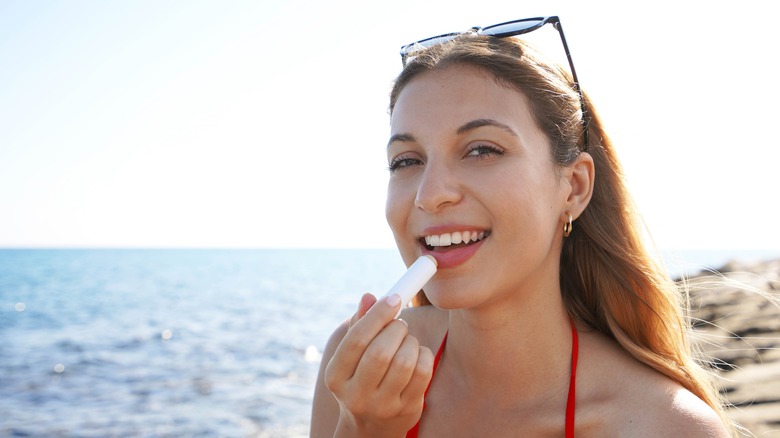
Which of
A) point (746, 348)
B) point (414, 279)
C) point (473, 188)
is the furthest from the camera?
point (746, 348)

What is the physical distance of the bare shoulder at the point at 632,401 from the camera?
2312 mm

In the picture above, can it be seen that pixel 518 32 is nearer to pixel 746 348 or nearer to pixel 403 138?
pixel 403 138

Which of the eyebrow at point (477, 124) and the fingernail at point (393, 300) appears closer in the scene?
the fingernail at point (393, 300)

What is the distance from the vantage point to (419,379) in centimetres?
221

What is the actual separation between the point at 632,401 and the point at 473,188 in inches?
40.4

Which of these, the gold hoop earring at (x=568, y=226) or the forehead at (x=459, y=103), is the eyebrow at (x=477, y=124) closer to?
the forehead at (x=459, y=103)

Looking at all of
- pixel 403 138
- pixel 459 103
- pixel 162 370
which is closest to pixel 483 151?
pixel 459 103

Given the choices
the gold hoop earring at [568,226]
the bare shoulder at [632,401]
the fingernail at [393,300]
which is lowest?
the bare shoulder at [632,401]

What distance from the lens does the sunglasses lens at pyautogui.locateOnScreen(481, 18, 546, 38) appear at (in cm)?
294

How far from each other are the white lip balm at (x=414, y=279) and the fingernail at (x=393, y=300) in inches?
0.7

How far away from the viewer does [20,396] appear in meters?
11.0

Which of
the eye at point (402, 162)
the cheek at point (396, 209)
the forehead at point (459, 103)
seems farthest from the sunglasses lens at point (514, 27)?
the cheek at point (396, 209)

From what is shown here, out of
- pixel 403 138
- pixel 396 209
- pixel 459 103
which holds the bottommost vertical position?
pixel 396 209

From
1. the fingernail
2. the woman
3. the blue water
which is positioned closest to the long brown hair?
the woman
